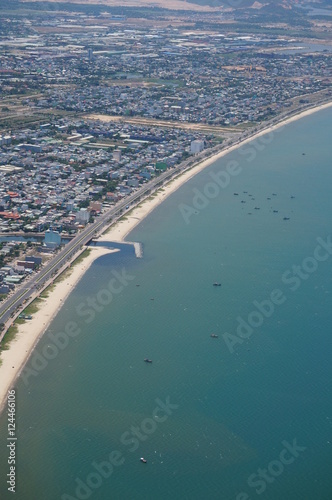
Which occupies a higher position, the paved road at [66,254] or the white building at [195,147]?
the paved road at [66,254]

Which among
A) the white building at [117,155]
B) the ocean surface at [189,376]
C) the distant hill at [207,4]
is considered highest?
the ocean surface at [189,376]

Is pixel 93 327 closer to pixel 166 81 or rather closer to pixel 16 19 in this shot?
pixel 166 81

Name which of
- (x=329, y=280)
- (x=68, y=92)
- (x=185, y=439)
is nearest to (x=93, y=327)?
(x=185, y=439)

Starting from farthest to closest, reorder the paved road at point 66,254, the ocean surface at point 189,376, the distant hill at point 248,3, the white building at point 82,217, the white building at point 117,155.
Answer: the distant hill at point 248,3
the white building at point 117,155
the white building at point 82,217
the paved road at point 66,254
the ocean surface at point 189,376

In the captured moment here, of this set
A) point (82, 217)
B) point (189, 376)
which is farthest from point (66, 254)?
point (189, 376)

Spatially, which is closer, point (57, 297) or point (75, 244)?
point (57, 297)

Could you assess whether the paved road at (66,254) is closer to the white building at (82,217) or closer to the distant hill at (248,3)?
the white building at (82,217)

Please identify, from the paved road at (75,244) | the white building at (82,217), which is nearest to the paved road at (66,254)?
the paved road at (75,244)

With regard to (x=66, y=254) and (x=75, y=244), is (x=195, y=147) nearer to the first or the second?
(x=75, y=244)
